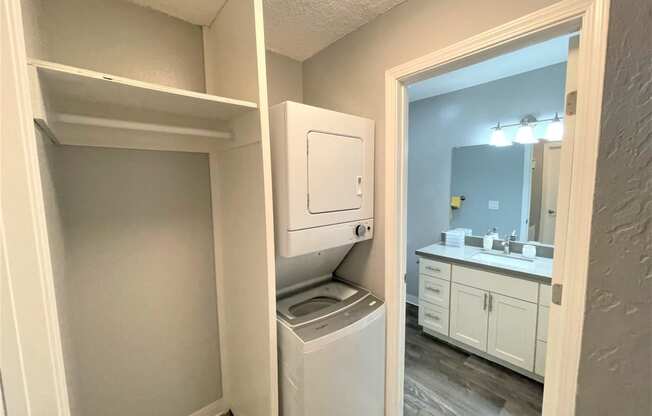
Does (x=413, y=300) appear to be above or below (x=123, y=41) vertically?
below

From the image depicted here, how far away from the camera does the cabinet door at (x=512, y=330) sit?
208 centimetres

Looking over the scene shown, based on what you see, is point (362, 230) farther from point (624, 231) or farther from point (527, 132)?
point (527, 132)

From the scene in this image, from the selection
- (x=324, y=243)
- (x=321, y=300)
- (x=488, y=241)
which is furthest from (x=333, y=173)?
→ (x=488, y=241)

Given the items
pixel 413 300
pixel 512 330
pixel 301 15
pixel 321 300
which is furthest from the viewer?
pixel 413 300

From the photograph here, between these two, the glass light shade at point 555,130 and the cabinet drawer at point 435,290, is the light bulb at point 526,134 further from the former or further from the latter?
the cabinet drawer at point 435,290

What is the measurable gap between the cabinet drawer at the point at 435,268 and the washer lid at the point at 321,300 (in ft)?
3.87

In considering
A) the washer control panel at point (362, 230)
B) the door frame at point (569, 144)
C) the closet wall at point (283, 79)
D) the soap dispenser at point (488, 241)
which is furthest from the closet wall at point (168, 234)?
the soap dispenser at point (488, 241)

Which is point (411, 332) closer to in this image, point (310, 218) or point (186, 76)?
point (310, 218)

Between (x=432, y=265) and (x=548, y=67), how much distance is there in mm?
2039

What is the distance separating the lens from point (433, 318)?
8.77 feet

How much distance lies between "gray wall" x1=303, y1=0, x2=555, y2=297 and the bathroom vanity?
1.16 metres

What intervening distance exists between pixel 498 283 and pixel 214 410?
2373mm

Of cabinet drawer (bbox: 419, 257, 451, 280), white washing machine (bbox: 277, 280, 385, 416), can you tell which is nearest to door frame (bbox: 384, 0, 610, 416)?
white washing machine (bbox: 277, 280, 385, 416)

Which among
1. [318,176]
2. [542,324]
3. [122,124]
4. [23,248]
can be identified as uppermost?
[122,124]
